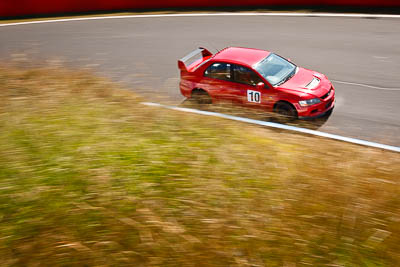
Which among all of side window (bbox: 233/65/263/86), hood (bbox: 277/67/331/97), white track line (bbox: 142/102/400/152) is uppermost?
side window (bbox: 233/65/263/86)

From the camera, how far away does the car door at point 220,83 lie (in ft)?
30.8

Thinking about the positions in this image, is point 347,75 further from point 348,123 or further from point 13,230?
point 13,230

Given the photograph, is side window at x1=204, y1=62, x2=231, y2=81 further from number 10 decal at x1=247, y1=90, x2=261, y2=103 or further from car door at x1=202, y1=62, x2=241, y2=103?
number 10 decal at x1=247, y1=90, x2=261, y2=103

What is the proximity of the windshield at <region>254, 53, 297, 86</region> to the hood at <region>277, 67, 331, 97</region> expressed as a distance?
154 mm

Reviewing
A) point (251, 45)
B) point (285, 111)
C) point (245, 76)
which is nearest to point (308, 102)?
point (285, 111)

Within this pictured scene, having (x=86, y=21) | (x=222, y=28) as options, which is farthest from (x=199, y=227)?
(x=86, y=21)

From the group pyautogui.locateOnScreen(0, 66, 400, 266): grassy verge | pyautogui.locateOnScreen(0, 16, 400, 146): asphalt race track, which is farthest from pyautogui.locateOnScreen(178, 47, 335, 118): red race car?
pyautogui.locateOnScreen(0, 66, 400, 266): grassy verge

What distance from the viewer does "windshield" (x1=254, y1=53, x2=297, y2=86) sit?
923 centimetres

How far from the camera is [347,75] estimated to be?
11680 millimetres

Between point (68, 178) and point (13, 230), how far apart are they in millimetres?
940

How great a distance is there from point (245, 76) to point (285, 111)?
4.16ft

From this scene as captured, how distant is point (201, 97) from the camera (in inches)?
388

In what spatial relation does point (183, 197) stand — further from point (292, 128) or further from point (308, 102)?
point (308, 102)

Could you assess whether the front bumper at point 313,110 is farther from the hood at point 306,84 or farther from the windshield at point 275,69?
the windshield at point 275,69
